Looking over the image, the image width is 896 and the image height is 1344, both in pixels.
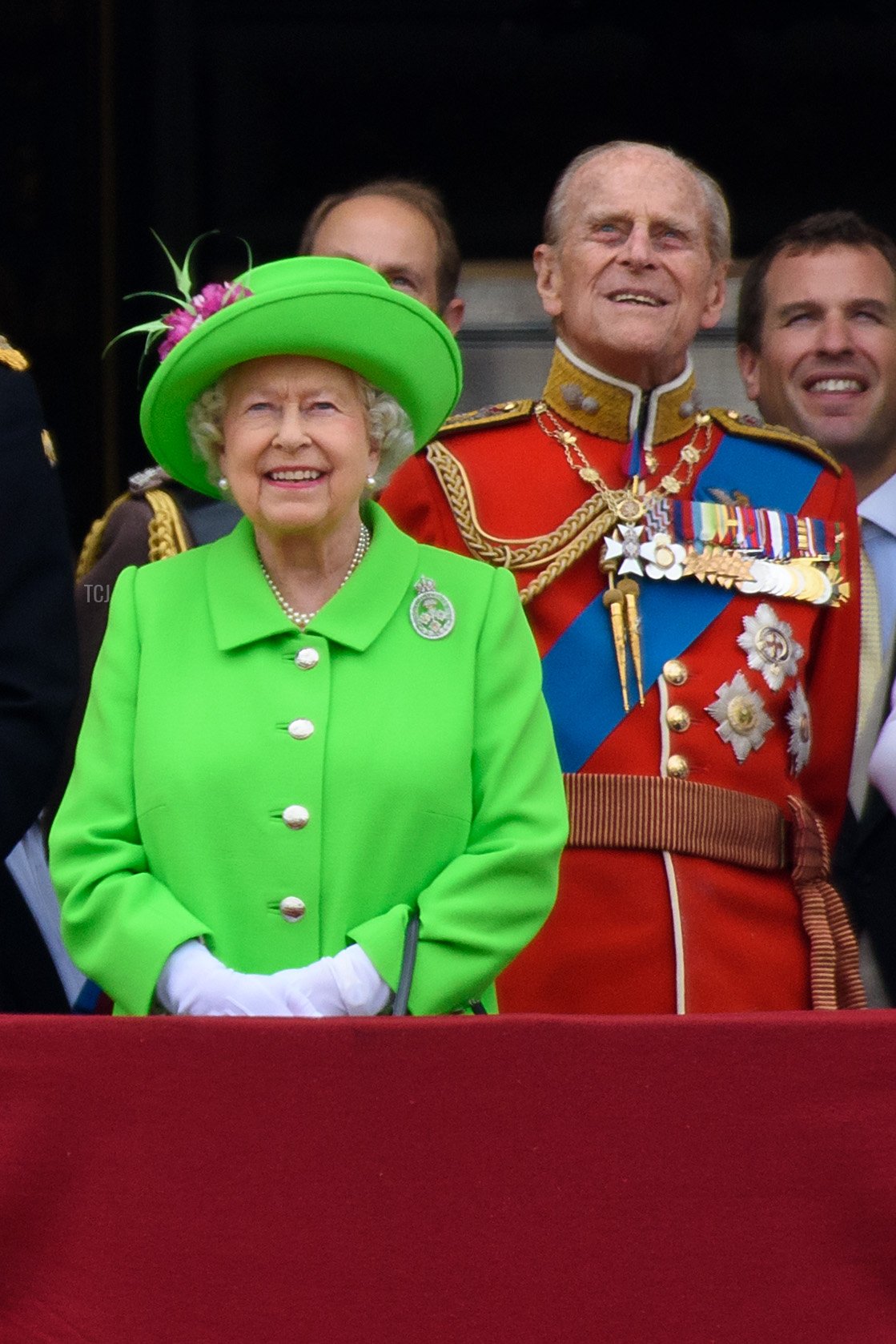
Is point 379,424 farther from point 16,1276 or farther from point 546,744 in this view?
point 16,1276

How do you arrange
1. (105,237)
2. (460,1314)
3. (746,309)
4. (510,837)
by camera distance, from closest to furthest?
(460,1314) → (510,837) → (746,309) → (105,237)

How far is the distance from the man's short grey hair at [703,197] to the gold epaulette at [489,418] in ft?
0.73

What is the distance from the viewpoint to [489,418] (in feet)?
11.4

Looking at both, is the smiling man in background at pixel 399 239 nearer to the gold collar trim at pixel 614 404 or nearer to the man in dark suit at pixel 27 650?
the gold collar trim at pixel 614 404

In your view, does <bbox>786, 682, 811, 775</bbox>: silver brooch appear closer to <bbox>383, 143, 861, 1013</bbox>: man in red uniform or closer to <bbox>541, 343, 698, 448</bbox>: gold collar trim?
<bbox>383, 143, 861, 1013</bbox>: man in red uniform

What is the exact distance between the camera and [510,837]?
2736 millimetres

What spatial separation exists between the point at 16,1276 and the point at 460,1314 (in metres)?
0.40

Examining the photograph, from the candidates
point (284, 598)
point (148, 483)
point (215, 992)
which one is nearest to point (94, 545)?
point (148, 483)

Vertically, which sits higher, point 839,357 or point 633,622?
point 839,357

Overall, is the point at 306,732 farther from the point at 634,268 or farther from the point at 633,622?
the point at 634,268

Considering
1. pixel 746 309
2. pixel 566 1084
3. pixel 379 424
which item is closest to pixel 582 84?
pixel 746 309

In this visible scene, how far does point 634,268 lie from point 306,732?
947mm

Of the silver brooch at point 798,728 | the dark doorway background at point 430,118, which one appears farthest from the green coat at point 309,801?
the dark doorway background at point 430,118

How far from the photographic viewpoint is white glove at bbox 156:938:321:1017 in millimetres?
2609
